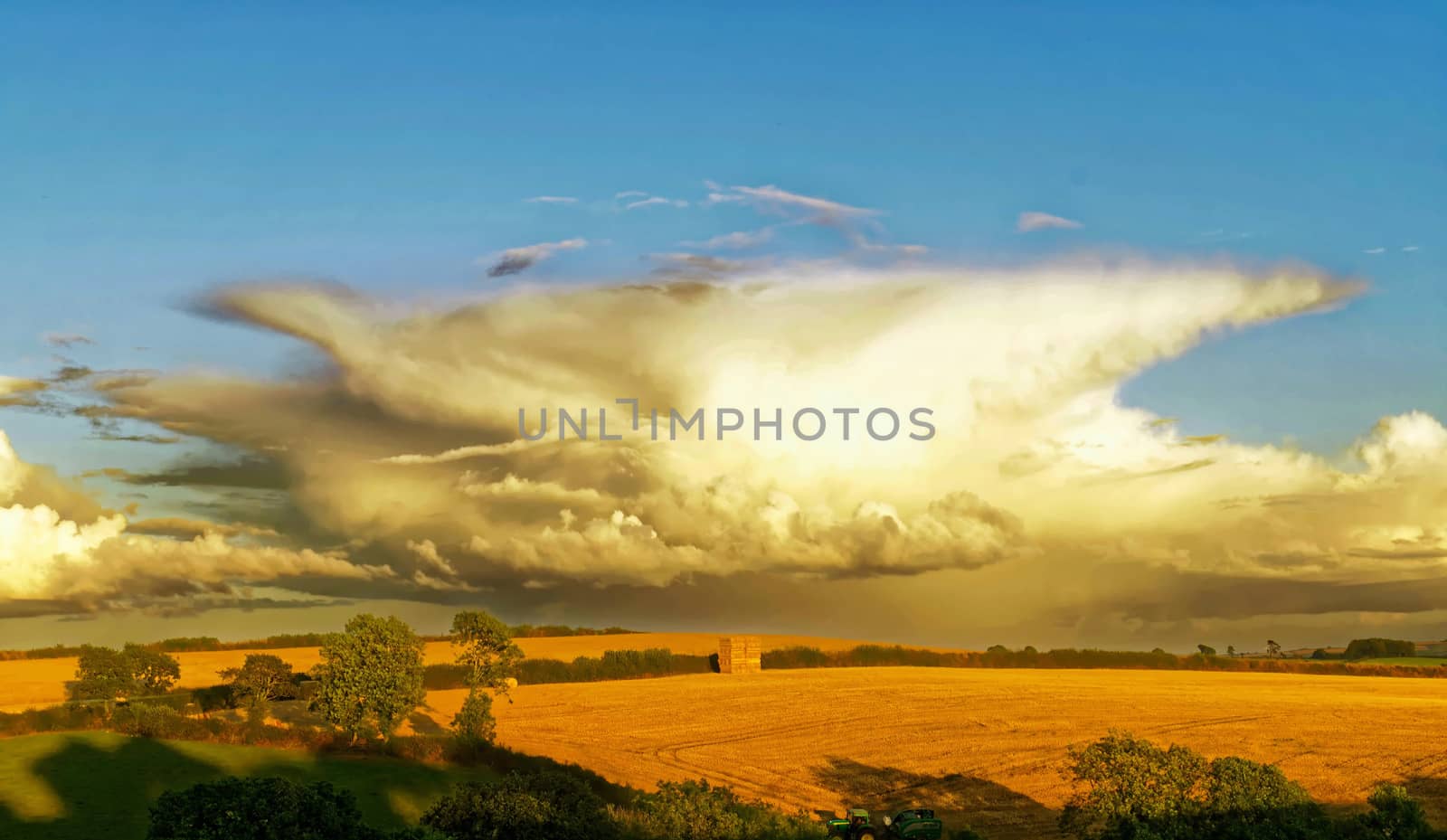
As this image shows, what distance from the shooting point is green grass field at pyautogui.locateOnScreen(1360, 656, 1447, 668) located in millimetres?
124375

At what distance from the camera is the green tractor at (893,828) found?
136 feet

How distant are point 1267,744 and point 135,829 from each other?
55080 mm

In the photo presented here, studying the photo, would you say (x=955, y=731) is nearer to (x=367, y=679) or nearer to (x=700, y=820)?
(x=367, y=679)

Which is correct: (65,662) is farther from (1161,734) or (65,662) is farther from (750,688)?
(1161,734)

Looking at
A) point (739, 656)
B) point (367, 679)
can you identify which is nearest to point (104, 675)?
point (367, 679)

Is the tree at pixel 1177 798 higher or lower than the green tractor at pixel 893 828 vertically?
higher

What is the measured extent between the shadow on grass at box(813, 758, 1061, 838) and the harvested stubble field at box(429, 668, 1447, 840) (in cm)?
13

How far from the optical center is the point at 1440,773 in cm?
5303

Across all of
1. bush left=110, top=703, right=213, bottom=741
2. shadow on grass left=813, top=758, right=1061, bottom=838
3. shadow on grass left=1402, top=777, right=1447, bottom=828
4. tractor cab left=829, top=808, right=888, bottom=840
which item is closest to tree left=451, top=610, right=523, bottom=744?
bush left=110, top=703, right=213, bottom=741

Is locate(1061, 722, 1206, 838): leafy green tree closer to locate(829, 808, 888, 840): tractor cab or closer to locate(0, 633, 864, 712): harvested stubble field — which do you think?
locate(829, 808, 888, 840): tractor cab

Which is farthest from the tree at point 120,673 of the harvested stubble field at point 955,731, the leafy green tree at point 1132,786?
the leafy green tree at point 1132,786

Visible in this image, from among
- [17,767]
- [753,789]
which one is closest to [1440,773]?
[753,789]

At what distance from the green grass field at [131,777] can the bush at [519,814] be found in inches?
489

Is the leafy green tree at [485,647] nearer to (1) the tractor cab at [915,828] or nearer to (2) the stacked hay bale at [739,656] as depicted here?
(2) the stacked hay bale at [739,656]
